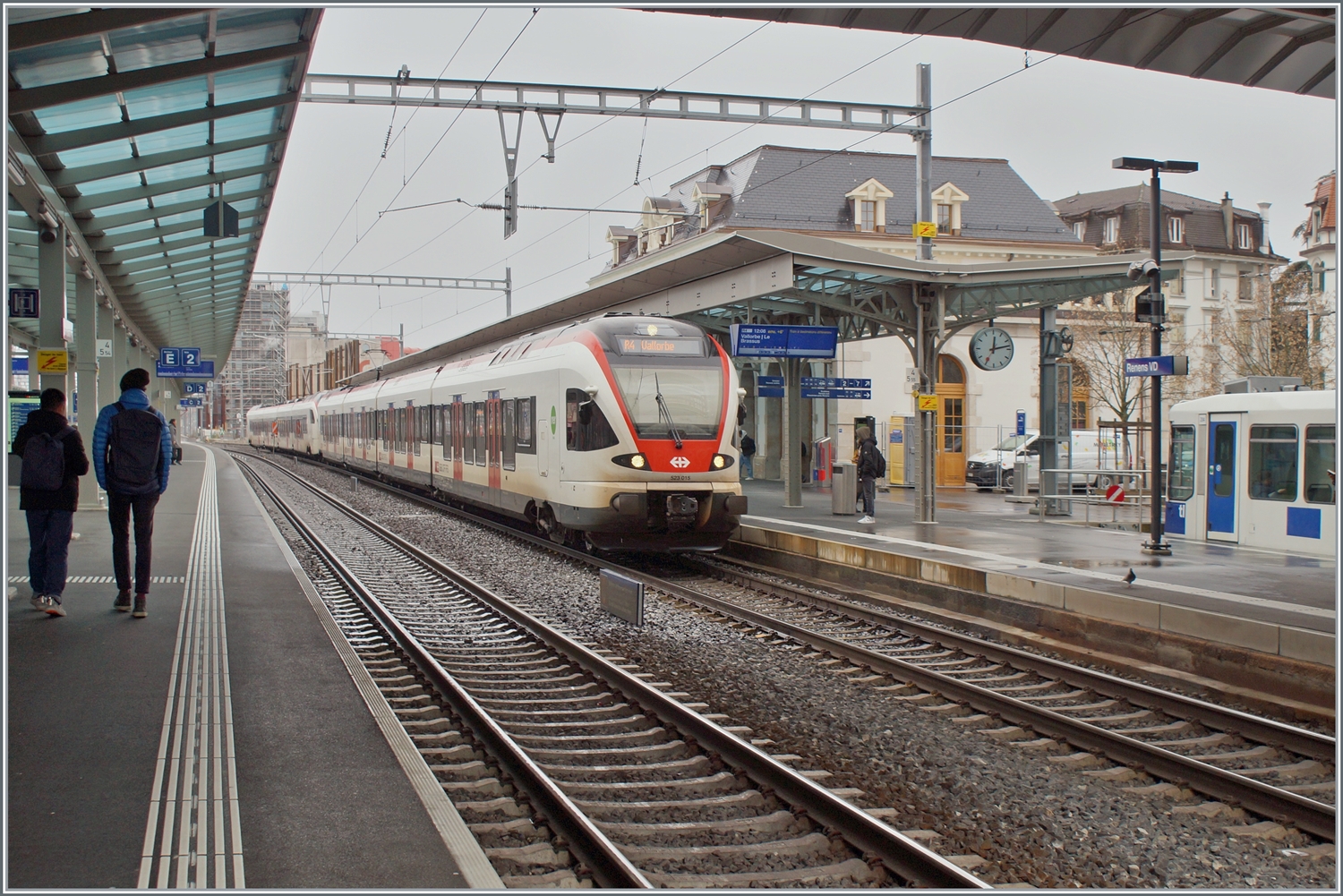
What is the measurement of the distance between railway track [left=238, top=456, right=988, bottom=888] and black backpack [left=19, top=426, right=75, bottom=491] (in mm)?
2669

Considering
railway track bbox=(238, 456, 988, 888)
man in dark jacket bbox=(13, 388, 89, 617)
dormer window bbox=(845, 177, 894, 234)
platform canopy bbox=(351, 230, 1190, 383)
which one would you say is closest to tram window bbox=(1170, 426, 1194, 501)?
platform canopy bbox=(351, 230, 1190, 383)

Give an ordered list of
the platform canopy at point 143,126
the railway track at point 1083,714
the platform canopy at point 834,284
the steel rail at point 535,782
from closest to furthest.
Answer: the steel rail at point 535,782 → the railway track at point 1083,714 → the platform canopy at point 143,126 → the platform canopy at point 834,284

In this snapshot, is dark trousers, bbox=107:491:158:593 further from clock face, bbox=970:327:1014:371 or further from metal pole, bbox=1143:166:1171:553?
clock face, bbox=970:327:1014:371

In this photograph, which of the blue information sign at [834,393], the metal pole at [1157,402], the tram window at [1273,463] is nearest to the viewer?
the metal pole at [1157,402]

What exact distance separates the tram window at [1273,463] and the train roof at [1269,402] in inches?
11.3

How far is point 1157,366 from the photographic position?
43.2 feet

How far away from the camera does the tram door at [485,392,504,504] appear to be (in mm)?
17234

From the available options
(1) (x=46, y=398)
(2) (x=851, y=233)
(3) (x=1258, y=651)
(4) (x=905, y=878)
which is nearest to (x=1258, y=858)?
(4) (x=905, y=878)

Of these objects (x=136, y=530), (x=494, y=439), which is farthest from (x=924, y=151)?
(x=136, y=530)

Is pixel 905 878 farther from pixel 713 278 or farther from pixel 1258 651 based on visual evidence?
pixel 713 278

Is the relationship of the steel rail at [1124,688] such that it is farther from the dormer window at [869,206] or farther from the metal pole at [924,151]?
the dormer window at [869,206]

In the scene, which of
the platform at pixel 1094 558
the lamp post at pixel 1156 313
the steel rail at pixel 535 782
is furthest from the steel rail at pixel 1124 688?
the lamp post at pixel 1156 313

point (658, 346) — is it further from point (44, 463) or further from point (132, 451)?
point (44, 463)

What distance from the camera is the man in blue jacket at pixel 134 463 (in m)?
8.33
